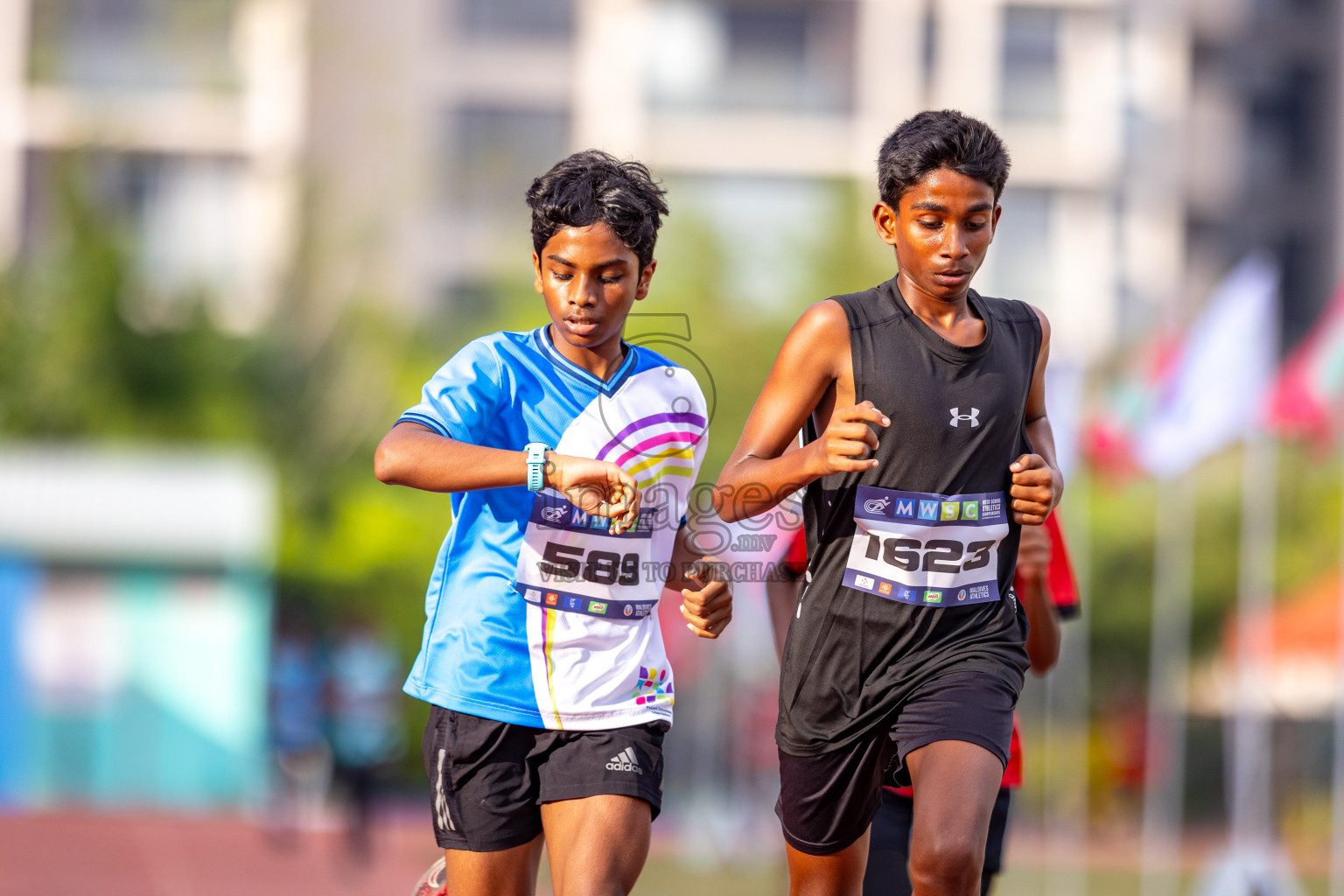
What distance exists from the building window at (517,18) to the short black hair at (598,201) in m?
38.9

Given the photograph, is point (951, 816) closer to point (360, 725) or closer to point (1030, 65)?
point (360, 725)

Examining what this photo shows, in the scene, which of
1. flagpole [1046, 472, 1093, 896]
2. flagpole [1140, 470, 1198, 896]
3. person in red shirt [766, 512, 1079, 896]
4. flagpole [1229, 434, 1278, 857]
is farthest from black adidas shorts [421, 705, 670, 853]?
flagpole [1046, 472, 1093, 896]

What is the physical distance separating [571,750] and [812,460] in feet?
3.20

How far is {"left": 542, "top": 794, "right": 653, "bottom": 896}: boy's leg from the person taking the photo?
3740mm

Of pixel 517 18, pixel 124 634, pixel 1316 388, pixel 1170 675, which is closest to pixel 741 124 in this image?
pixel 517 18

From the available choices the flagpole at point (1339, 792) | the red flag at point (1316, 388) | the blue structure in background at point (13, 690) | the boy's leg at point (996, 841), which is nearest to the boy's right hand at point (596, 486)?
the boy's leg at point (996, 841)

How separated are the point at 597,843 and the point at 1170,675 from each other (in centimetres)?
2622

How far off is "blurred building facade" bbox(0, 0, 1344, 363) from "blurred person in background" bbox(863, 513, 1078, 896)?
109ft

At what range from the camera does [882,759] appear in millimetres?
3818

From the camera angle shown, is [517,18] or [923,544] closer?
[923,544]

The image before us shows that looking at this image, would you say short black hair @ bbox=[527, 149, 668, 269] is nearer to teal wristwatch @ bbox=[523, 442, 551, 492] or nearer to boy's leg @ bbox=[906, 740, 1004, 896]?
teal wristwatch @ bbox=[523, 442, 551, 492]

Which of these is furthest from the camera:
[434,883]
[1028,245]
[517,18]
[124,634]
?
[517,18]

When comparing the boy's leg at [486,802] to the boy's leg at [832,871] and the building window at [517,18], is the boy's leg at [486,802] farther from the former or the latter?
the building window at [517,18]

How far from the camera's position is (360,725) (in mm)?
14914
